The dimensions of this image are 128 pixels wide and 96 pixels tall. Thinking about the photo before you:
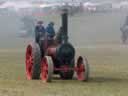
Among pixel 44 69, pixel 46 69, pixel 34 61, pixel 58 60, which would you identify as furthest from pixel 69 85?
pixel 34 61

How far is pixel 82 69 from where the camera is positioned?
1755 cm

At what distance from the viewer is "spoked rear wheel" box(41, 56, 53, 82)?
54.7 feet

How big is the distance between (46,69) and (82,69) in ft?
3.79

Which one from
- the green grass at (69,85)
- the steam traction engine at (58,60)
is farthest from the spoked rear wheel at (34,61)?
the green grass at (69,85)

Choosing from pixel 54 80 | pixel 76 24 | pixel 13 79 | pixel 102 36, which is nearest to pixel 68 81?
pixel 54 80

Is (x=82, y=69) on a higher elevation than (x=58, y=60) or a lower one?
lower

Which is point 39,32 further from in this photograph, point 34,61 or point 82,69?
point 82,69

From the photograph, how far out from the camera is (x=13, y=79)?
1778 centimetres

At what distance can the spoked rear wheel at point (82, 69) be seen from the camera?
1714 centimetres

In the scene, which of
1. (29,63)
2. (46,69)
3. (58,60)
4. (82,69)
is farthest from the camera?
(29,63)

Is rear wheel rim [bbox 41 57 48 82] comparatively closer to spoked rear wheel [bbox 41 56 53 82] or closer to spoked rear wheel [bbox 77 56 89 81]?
spoked rear wheel [bbox 41 56 53 82]

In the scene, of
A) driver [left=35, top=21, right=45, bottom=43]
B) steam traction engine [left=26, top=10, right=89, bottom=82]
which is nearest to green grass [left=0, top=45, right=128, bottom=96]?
steam traction engine [left=26, top=10, right=89, bottom=82]

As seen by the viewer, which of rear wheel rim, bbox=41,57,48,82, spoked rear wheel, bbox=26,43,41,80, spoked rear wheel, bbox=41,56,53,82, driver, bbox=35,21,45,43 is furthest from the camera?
driver, bbox=35,21,45,43

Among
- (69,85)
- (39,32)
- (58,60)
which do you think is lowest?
(69,85)
